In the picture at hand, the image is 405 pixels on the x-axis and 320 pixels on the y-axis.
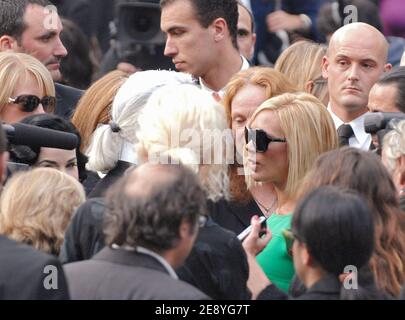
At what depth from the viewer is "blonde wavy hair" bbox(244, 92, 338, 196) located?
5.07 metres

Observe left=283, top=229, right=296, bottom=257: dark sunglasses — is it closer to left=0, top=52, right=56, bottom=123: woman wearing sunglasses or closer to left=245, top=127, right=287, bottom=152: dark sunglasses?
left=245, top=127, right=287, bottom=152: dark sunglasses

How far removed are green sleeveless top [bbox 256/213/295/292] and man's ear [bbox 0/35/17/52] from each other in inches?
122

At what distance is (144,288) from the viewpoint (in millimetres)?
3664

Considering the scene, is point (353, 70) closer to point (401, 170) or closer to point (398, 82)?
point (398, 82)

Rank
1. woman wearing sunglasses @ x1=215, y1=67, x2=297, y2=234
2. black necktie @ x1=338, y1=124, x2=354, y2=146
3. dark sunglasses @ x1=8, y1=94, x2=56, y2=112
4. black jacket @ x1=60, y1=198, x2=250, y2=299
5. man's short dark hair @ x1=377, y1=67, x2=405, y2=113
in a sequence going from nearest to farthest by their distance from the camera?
black jacket @ x1=60, y1=198, x2=250, y2=299 → woman wearing sunglasses @ x1=215, y1=67, x2=297, y2=234 → man's short dark hair @ x1=377, y1=67, x2=405, y2=113 → black necktie @ x1=338, y1=124, x2=354, y2=146 → dark sunglasses @ x1=8, y1=94, x2=56, y2=112

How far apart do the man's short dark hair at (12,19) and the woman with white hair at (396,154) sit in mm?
3187

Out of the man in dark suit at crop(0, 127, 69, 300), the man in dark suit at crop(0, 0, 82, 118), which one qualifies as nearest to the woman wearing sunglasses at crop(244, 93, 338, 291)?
the man in dark suit at crop(0, 127, 69, 300)

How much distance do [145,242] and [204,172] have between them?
829mm

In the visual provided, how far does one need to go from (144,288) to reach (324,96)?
3.42 metres

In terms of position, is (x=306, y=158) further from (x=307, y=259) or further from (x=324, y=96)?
(x=324, y=96)

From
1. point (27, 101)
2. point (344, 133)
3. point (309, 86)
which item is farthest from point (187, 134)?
point (309, 86)
